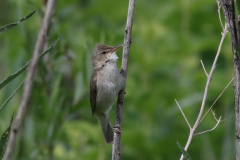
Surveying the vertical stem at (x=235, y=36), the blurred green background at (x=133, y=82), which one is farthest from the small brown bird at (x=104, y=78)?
the vertical stem at (x=235, y=36)

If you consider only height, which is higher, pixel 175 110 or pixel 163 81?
pixel 163 81

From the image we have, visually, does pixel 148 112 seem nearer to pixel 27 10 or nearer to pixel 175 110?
pixel 175 110

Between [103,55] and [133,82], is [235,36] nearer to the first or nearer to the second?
[103,55]

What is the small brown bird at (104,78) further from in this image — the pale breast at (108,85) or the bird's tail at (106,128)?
the bird's tail at (106,128)

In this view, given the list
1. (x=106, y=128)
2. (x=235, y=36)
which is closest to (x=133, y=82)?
(x=106, y=128)

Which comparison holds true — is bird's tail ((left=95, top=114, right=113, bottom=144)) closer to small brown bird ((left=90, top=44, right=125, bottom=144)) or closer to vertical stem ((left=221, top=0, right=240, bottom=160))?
small brown bird ((left=90, top=44, right=125, bottom=144))

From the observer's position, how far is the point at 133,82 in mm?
4441

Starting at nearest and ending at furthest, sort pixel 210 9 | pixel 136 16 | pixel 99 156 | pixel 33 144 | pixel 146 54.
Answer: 1. pixel 33 144
2. pixel 99 156
3. pixel 146 54
4. pixel 210 9
5. pixel 136 16

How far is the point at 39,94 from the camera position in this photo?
373 centimetres

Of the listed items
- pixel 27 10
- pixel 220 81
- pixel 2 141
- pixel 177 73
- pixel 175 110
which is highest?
pixel 27 10

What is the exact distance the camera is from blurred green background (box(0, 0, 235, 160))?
359 centimetres

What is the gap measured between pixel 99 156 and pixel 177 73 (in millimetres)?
1916

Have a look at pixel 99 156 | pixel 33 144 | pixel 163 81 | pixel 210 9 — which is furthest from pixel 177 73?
pixel 33 144

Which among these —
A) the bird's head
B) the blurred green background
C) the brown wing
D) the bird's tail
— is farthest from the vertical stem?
the bird's tail
